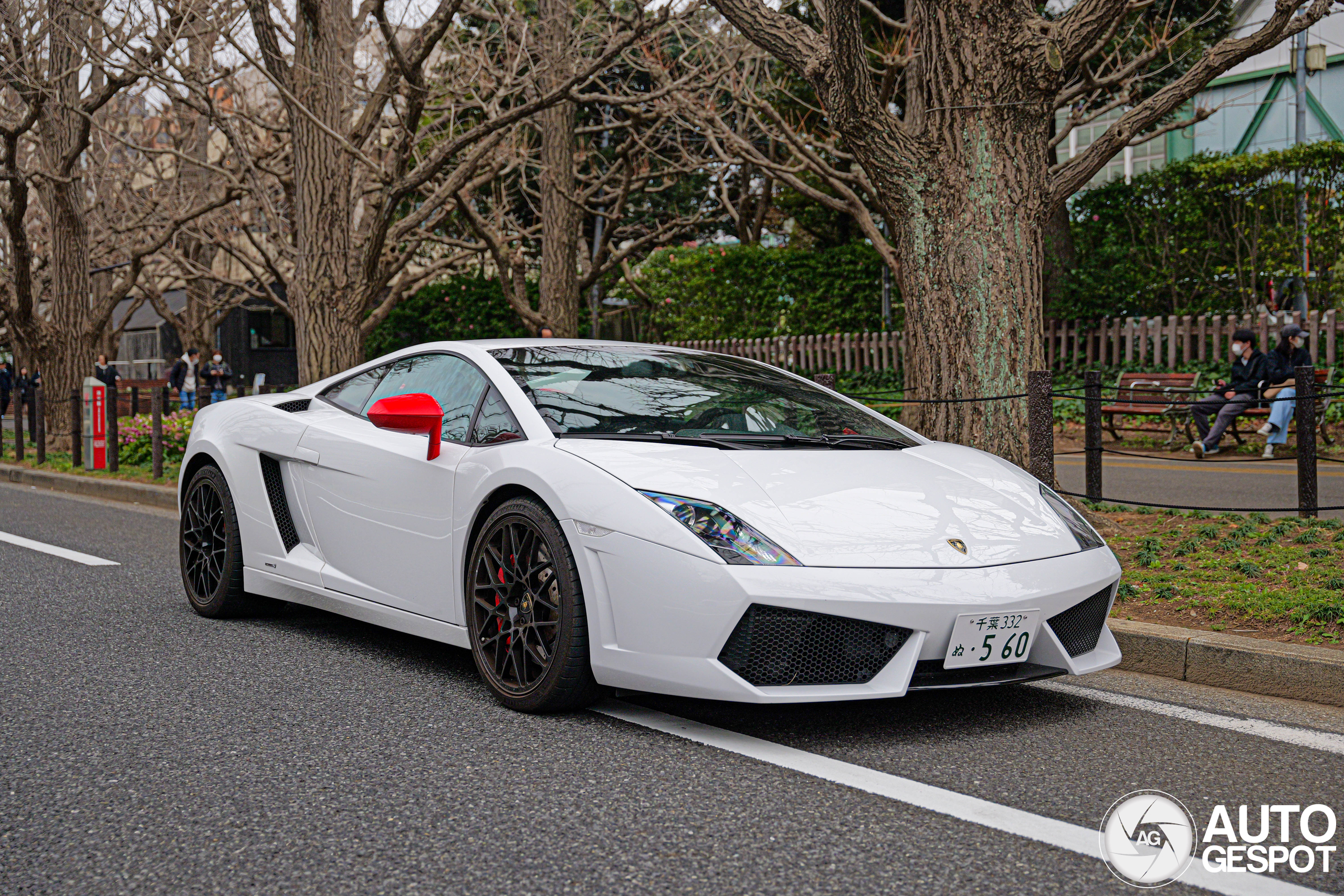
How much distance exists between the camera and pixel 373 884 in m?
2.69

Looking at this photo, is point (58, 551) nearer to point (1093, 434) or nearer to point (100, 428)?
point (1093, 434)

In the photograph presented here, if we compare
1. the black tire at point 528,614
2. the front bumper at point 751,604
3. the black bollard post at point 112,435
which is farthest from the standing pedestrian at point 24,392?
the front bumper at point 751,604

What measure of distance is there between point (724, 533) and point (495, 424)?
1180 mm

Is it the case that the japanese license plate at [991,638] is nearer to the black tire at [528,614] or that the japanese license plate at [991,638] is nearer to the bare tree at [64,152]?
the black tire at [528,614]

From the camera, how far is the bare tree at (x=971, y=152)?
287 inches

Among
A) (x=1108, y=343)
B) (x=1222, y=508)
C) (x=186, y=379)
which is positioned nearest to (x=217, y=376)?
(x=186, y=379)

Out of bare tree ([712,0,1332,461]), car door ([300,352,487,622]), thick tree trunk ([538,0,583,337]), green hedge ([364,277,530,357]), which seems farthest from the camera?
green hedge ([364,277,530,357])

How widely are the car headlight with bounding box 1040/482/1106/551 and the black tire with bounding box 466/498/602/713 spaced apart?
1.60m

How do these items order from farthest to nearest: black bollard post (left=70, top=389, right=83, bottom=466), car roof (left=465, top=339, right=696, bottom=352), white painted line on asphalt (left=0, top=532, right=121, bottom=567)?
1. black bollard post (left=70, top=389, right=83, bottom=466)
2. white painted line on asphalt (left=0, top=532, right=121, bottom=567)
3. car roof (left=465, top=339, right=696, bottom=352)

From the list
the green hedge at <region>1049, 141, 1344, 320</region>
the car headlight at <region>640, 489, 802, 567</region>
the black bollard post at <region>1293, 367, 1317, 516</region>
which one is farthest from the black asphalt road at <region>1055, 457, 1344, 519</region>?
the car headlight at <region>640, 489, 802, 567</region>

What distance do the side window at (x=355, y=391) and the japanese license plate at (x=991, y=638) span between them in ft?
9.02

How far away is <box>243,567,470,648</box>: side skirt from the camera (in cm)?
442

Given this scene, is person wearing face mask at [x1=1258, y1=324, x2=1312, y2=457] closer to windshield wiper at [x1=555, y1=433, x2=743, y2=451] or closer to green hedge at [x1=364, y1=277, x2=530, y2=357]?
windshield wiper at [x1=555, y1=433, x2=743, y2=451]

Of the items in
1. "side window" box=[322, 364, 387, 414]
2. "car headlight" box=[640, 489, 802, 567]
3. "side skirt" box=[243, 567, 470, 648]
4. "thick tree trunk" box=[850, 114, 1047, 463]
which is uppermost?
"thick tree trunk" box=[850, 114, 1047, 463]
